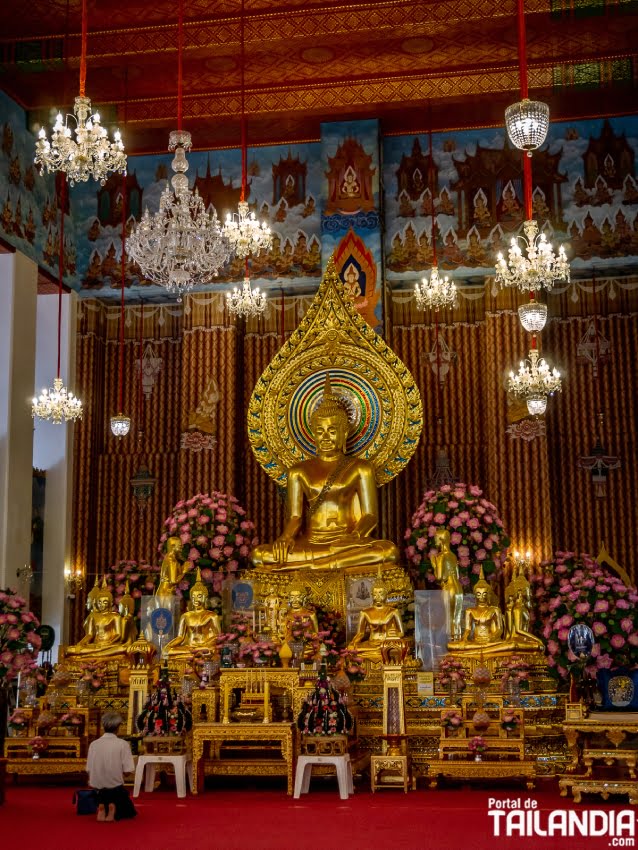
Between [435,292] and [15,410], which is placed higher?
[435,292]

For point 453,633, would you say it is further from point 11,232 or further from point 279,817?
point 11,232

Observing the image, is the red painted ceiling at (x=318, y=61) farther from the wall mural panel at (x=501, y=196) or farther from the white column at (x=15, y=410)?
the white column at (x=15, y=410)

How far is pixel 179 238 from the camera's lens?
801 centimetres

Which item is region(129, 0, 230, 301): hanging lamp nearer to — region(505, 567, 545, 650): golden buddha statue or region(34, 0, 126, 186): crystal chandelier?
region(34, 0, 126, 186): crystal chandelier

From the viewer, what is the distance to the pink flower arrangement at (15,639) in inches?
367

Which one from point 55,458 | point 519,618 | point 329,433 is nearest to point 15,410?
point 55,458

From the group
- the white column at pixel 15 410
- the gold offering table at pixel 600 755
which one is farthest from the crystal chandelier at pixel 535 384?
the white column at pixel 15 410

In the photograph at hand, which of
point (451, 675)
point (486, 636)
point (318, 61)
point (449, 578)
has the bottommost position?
point (451, 675)

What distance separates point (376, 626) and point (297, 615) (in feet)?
2.38

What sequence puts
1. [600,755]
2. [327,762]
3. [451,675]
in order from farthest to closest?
[451,675]
[327,762]
[600,755]

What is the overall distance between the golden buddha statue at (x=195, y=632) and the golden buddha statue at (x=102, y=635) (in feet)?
1.63

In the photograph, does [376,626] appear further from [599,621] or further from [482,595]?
[599,621]

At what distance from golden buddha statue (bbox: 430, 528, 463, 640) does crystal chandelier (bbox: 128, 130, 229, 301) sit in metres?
3.64

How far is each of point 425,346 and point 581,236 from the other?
91.3 inches
